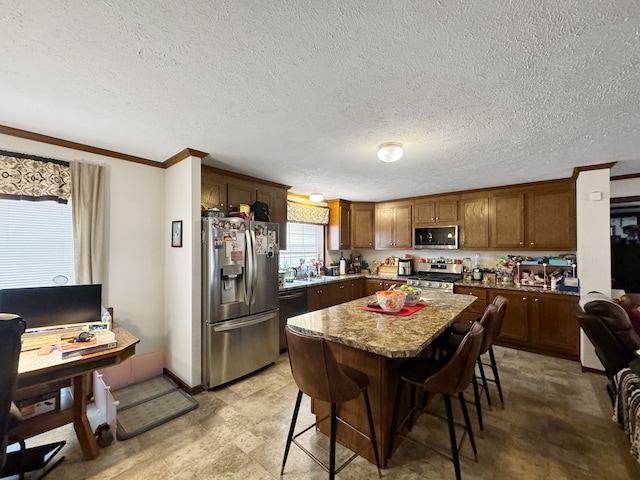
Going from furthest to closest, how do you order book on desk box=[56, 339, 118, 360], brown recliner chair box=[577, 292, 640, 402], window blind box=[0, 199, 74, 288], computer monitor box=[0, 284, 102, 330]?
window blind box=[0, 199, 74, 288] → brown recliner chair box=[577, 292, 640, 402] → computer monitor box=[0, 284, 102, 330] → book on desk box=[56, 339, 118, 360]

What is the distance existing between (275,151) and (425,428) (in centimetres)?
277

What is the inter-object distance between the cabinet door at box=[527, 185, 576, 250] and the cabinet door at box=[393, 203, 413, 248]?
179 centimetres

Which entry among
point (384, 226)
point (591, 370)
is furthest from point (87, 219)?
point (591, 370)

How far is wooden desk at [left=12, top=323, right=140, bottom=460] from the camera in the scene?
5.25 ft

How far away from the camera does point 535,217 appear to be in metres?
3.90

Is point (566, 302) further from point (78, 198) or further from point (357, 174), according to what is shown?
point (78, 198)

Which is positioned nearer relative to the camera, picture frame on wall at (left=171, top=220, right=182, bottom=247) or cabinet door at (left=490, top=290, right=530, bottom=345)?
picture frame on wall at (left=171, top=220, right=182, bottom=247)

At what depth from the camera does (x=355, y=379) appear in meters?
1.67

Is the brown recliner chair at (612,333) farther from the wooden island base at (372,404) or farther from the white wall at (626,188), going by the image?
the white wall at (626,188)

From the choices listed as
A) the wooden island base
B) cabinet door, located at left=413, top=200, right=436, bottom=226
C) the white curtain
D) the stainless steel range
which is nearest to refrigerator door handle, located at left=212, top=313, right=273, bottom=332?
the white curtain

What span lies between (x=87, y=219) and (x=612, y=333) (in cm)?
467

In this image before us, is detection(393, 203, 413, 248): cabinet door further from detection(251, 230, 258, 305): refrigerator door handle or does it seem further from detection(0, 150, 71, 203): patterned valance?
detection(0, 150, 71, 203): patterned valance

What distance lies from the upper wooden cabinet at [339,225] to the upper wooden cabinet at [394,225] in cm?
62

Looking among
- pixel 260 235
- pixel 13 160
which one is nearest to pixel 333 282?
pixel 260 235
